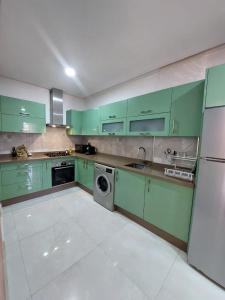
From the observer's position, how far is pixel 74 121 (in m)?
3.65

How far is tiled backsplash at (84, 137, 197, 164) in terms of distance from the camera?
6.81ft

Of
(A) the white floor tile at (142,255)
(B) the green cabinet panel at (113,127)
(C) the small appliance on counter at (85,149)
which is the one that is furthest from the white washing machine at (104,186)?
(C) the small appliance on counter at (85,149)

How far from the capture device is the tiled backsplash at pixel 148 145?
2.08 meters

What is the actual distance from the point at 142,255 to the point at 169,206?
2.21 feet

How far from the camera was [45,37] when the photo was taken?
5.31 feet

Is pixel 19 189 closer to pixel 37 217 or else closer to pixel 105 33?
pixel 37 217

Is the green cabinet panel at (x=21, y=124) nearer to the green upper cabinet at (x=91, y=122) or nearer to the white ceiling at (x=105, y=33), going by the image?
the white ceiling at (x=105, y=33)

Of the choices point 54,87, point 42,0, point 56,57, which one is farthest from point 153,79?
point 54,87

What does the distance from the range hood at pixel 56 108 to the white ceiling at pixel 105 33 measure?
970 mm

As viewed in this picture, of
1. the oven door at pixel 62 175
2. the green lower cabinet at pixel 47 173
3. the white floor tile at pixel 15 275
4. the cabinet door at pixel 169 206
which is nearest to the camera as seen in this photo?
the white floor tile at pixel 15 275

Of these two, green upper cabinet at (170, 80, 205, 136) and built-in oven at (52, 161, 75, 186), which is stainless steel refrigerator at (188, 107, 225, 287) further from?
built-in oven at (52, 161, 75, 186)

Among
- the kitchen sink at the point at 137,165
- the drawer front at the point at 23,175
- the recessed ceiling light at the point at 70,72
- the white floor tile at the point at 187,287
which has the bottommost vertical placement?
the white floor tile at the point at 187,287

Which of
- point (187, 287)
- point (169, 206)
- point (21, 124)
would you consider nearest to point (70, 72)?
point (21, 124)

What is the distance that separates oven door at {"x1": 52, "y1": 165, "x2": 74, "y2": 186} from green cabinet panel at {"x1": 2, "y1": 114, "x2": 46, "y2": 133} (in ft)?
3.28
